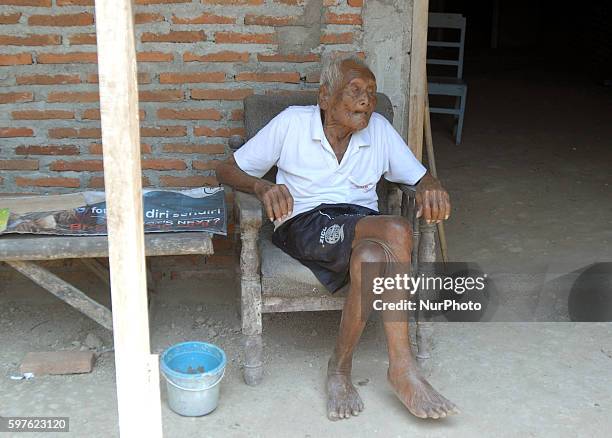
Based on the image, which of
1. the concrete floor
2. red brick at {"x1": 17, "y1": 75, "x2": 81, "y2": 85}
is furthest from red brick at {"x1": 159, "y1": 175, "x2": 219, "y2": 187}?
red brick at {"x1": 17, "y1": 75, "x2": 81, "y2": 85}

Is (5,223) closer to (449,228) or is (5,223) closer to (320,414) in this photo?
(320,414)

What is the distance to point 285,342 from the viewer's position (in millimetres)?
3650

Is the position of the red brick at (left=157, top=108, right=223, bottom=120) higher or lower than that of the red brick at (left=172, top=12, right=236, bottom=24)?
lower

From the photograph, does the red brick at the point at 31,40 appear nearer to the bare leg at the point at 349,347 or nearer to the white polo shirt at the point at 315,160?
the white polo shirt at the point at 315,160

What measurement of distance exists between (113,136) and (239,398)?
4.82 feet

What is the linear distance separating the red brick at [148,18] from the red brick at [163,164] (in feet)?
2.37

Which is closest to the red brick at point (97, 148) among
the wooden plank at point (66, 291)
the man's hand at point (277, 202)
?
the wooden plank at point (66, 291)

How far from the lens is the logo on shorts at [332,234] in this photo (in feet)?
10.3

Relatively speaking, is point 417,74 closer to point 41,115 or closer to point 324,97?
point 324,97

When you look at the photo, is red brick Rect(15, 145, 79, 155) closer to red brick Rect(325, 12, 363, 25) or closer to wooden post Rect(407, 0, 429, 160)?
red brick Rect(325, 12, 363, 25)

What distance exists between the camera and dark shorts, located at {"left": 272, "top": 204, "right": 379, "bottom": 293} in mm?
3119

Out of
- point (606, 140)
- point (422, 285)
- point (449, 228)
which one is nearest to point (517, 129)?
point (606, 140)

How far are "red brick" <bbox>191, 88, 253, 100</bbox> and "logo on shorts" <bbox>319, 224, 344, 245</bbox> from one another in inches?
42.7

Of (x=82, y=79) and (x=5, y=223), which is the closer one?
(x=5, y=223)
